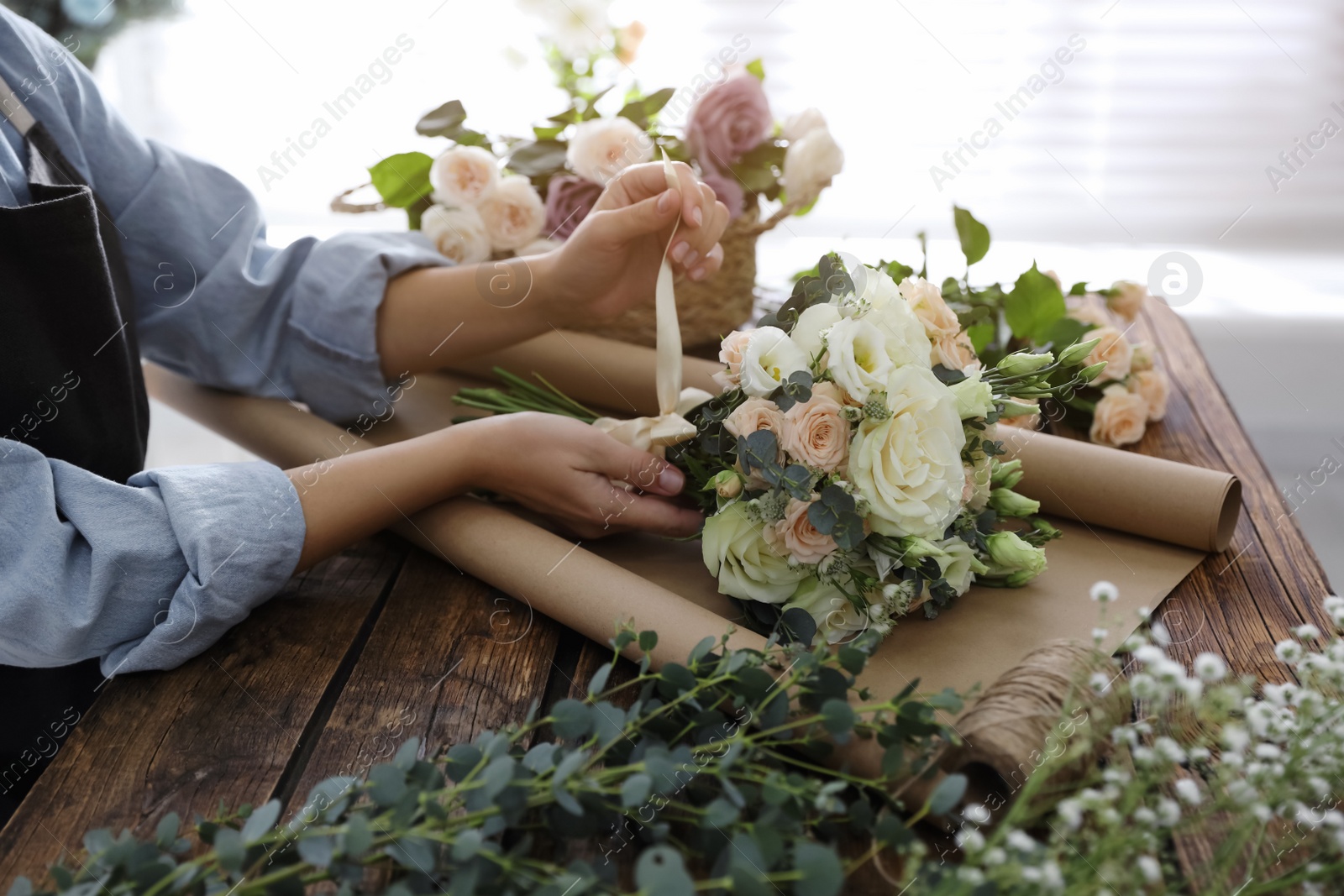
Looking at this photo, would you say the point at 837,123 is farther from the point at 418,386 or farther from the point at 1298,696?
the point at 1298,696

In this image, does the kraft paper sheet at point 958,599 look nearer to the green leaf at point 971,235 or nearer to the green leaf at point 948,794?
the green leaf at point 948,794

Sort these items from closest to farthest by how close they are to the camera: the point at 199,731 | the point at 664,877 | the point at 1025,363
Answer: the point at 664,877 < the point at 199,731 < the point at 1025,363

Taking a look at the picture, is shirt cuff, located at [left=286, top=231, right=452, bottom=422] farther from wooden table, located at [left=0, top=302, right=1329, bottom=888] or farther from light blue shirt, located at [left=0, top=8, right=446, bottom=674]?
wooden table, located at [left=0, top=302, right=1329, bottom=888]

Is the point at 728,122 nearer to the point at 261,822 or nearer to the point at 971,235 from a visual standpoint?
the point at 971,235

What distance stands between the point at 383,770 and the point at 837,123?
5.61 feet

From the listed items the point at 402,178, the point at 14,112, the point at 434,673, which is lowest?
the point at 434,673

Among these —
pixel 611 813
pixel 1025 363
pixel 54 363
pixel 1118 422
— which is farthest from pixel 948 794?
pixel 54 363

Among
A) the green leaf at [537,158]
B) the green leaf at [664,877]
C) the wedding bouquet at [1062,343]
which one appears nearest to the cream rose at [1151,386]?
the wedding bouquet at [1062,343]

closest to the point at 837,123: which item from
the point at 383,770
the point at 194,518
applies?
the point at 194,518

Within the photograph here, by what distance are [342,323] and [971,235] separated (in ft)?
2.39

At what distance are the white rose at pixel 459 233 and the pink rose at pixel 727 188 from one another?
301mm

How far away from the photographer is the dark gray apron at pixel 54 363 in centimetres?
81

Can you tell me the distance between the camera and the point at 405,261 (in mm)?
1144

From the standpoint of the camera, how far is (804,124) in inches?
49.6
